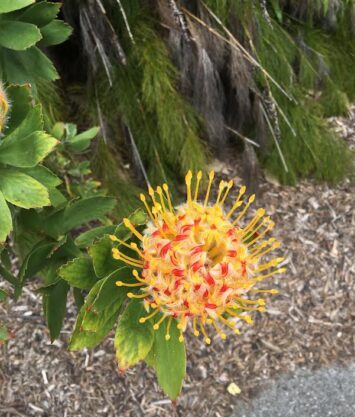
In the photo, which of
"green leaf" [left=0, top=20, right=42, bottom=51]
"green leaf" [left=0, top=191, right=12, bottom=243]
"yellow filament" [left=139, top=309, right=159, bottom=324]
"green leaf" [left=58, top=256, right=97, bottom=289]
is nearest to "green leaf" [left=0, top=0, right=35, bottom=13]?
"green leaf" [left=0, top=20, right=42, bottom=51]

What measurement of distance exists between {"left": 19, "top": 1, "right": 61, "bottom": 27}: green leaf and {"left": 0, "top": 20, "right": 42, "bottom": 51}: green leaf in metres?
0.09

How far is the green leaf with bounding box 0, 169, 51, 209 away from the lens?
0.91 metres

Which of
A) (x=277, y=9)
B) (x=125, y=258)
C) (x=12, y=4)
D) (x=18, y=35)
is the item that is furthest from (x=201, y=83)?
(x=125, y=258)

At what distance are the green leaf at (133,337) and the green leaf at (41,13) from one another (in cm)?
62

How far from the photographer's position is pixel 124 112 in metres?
2.06

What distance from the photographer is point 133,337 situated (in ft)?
2.96

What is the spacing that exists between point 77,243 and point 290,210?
1.49m

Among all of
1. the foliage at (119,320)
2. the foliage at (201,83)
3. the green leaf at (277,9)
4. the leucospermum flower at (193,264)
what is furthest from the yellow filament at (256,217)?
the green leaf at (277,9)

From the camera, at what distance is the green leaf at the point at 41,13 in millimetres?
1145

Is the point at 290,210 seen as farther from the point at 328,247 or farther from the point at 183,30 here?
the point at 183,30

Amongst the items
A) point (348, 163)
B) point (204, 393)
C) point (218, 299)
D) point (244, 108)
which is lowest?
point (204, 393)

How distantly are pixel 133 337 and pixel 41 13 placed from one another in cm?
69

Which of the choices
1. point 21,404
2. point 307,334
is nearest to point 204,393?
point 307,334

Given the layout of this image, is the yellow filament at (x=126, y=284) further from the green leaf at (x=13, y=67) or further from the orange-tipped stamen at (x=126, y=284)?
the green leaf at (x=13, y=67)
